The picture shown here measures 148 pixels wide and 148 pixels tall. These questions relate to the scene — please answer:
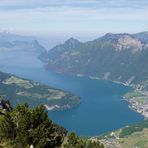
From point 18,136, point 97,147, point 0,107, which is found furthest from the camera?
point 0,107

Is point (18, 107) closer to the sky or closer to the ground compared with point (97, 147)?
closer to the sky

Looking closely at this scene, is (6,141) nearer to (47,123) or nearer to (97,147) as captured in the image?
(47,123)

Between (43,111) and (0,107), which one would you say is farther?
(0,107)

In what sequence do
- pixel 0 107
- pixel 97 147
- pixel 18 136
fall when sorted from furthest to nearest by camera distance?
pixel 0 107
pixel 97 147
pixel 18 136

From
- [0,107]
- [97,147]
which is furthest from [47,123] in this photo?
[0,107]

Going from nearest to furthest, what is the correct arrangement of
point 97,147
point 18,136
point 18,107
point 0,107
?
1. point 18,136
2. point 18,107
3. point 97,147
4. point 0,107

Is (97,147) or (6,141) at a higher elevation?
(6,141)

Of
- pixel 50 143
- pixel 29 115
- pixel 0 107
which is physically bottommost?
pixel 0 107

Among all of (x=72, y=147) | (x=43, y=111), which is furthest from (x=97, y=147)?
(x=43, y=111)

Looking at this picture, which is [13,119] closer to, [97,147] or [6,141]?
[6,141]
